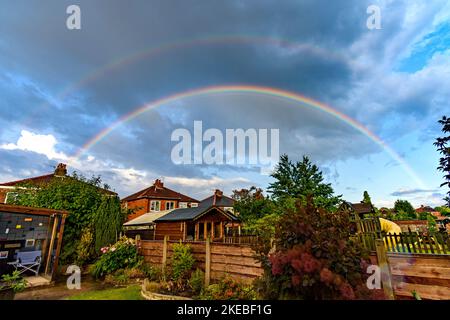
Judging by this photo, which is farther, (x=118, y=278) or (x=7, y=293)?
(x=118, y=278)

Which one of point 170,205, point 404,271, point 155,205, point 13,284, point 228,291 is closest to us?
point 404,271

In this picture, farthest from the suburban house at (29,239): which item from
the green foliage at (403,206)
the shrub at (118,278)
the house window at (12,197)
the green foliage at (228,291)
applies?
the green foliage at (403,206)

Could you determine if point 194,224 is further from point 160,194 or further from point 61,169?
point 160,194

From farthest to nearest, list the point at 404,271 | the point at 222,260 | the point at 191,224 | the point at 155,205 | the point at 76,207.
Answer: the point at 155,205 → the point at 191,224 → the point at 76,207 → the point at 222,260 → the point at 404,271

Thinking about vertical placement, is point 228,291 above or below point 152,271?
below

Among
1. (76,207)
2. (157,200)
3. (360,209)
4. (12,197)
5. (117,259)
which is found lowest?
(117,259)

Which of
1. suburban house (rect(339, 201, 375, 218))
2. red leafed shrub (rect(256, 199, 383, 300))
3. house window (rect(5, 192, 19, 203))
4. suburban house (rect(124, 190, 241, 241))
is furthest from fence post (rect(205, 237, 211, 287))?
house window (rect(5, 192, 19, 203))

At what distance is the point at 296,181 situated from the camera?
23.5m

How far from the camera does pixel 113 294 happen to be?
7.07m

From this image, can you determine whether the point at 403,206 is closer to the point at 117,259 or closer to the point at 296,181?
the point at 296,181

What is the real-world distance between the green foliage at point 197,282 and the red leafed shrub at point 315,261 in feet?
14.1

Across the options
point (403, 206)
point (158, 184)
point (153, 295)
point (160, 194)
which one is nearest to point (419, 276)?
point (153, 295)

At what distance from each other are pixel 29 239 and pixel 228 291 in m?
10.5

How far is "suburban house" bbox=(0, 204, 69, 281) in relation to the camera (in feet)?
29.2
